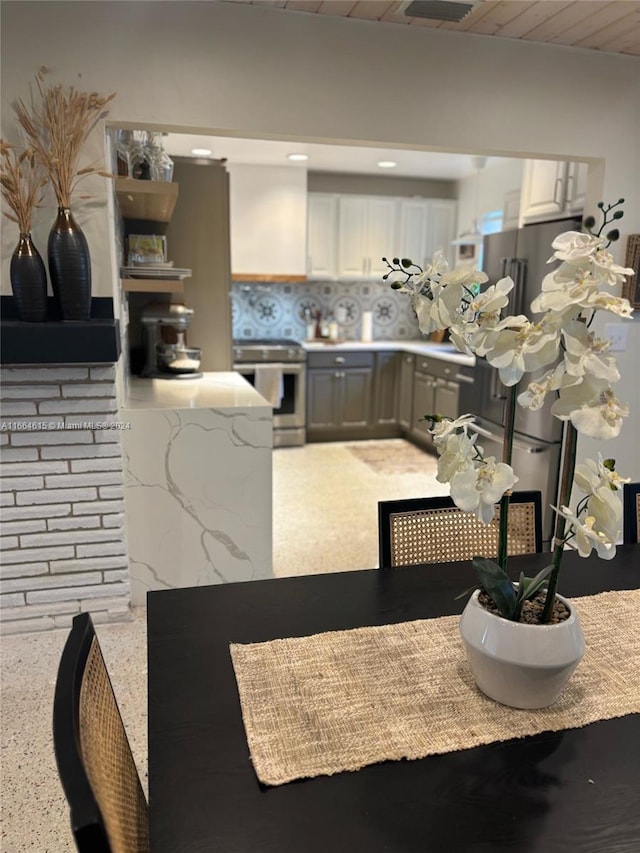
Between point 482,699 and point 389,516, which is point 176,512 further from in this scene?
point 482,699

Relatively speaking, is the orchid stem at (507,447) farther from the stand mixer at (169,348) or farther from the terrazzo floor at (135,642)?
the stand mixer at (169,348)

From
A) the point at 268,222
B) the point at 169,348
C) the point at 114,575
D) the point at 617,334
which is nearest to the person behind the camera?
the point at 114,575

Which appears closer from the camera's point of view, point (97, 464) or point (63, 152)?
point (63, 152)

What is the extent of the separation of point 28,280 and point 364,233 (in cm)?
410

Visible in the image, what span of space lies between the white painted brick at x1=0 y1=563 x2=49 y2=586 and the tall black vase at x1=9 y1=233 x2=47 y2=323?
98 centimetres

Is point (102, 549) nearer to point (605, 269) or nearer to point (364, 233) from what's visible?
point (605, 269)

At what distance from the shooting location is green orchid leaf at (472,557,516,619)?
3.25ft

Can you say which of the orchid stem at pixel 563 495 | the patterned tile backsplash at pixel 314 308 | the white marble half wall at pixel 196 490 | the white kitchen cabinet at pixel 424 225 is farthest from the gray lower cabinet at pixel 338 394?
the orchid stem at pixel 563 495

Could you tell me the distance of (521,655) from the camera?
37.5 inches

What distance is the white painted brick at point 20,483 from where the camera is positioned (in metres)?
2.35

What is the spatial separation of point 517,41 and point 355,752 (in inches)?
109

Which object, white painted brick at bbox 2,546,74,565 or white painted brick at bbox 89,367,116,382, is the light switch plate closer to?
white painted brick at bbox 89,367,116,382

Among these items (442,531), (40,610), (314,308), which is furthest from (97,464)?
(314,308)

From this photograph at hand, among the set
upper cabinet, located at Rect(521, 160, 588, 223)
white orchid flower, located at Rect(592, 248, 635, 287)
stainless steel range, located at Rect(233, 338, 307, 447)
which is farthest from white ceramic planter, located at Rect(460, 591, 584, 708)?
stainless steel range, located at Rect(233, 338, 307, 447)
